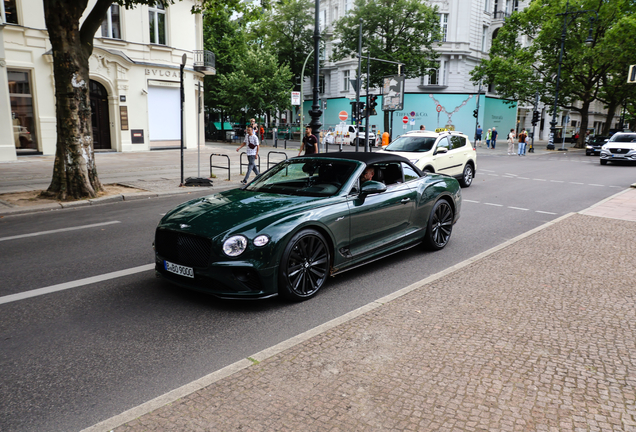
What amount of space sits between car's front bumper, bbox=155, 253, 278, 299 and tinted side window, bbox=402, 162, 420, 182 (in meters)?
2.81

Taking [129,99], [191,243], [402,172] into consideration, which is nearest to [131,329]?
[191,243]

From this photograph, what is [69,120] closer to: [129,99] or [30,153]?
[30,153]

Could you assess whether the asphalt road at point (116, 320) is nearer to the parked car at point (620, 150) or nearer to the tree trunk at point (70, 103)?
the tree trunk at point (70, 103)

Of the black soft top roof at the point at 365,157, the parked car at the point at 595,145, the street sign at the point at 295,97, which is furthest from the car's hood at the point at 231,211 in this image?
the parked car at the point at 595,145

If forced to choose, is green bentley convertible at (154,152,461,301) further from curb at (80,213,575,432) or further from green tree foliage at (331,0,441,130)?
green tree foliage at (331,0,441,130)

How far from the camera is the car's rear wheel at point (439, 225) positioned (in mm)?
6930

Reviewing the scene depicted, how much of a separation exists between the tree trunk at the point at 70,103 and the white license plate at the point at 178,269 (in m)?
7.88

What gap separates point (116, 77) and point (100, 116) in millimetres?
2236

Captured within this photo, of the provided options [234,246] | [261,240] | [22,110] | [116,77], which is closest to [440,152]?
[261,240]

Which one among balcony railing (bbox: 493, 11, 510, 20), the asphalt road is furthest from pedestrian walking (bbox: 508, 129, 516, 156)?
the asphalt road

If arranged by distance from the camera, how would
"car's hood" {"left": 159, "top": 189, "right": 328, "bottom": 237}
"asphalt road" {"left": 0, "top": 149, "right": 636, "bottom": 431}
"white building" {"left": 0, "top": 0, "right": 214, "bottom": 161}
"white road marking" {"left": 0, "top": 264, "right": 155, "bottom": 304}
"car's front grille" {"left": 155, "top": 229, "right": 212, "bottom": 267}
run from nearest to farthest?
"asphalt road" {"left": 0, "top": 149, "right": 636, "bottom": 431}
"car's front grille" {"left": 155, "top": 229, "right": 212, "bottom": 267}
"car's hood" {"left": 159, "top": 189, "right": 328, "bottom": 237}
"white road marking" {"left": 0, "top": 264, "right": 155, "bottom": 304}
"white building" {"left": 0, "top": 0, "right": 214, "bottom": 161}

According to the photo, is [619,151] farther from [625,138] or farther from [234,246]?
[234,246]

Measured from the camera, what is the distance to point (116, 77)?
1008 inches

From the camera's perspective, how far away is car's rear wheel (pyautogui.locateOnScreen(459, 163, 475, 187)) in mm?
15055
